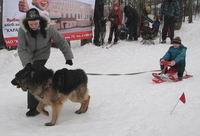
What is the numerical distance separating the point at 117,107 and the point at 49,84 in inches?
56.9

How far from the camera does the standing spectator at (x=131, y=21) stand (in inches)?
584

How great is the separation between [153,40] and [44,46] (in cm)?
914

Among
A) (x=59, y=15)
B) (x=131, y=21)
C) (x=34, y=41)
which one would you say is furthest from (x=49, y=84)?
(x=131, y=21)

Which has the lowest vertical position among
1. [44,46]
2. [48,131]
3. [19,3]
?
[48,131]

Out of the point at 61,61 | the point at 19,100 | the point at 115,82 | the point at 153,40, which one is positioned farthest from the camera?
the point at 153,40

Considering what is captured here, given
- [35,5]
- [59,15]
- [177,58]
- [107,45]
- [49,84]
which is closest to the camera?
[49,84]

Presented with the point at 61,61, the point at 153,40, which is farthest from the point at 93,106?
the point at 153,40

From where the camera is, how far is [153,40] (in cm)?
1465

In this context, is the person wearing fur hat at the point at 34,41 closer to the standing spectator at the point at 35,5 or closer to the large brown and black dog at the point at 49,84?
the large brown and black dog at the point at 49,84

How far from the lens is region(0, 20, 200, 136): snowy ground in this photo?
5.29m

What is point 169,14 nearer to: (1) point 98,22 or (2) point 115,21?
(2) point 115,21

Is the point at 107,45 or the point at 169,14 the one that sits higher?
the point at 169,14

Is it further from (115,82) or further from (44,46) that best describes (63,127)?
(115,82)

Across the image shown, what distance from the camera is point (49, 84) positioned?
5.48 metres
